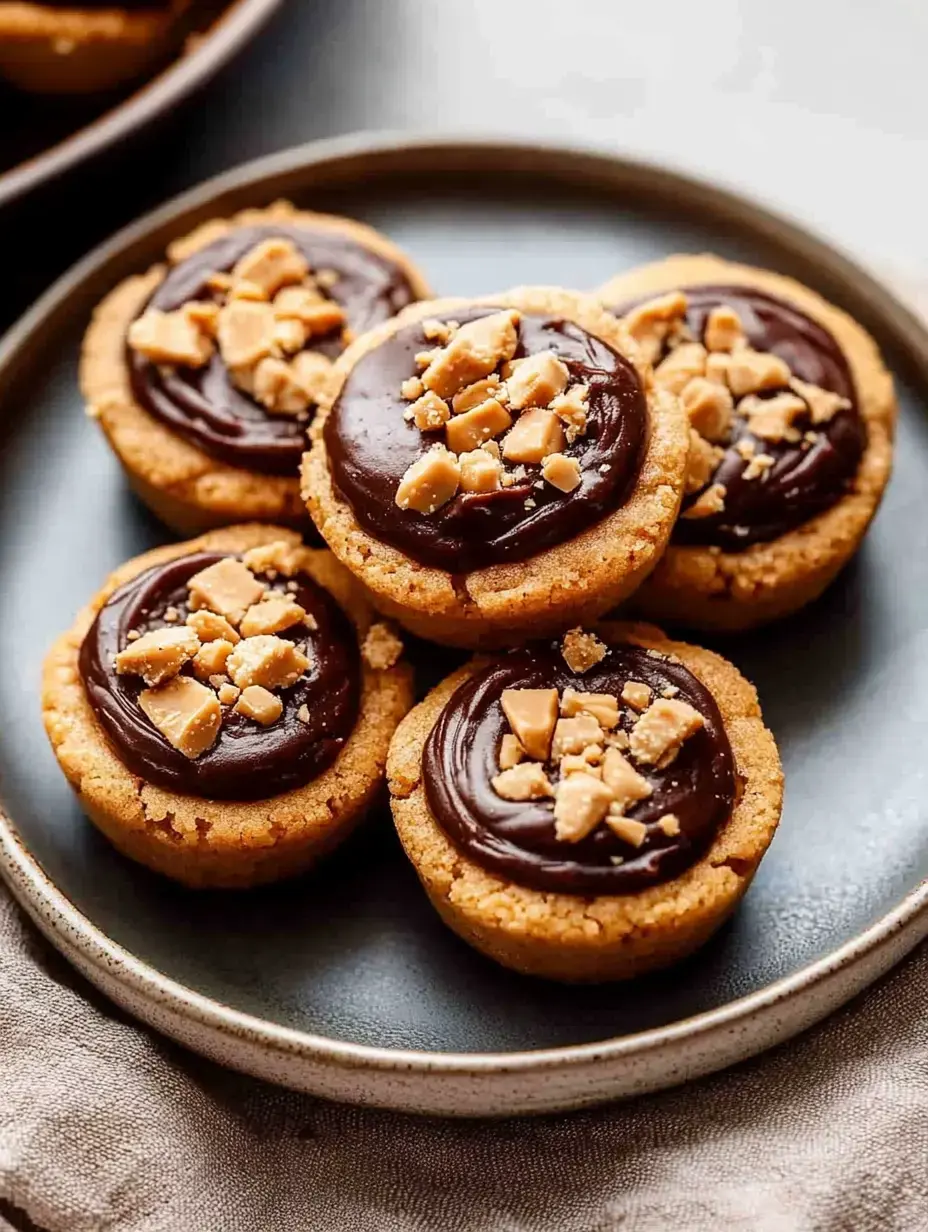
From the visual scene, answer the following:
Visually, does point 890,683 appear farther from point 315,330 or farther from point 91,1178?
point 91,1178

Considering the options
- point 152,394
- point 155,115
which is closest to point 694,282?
point 152,394

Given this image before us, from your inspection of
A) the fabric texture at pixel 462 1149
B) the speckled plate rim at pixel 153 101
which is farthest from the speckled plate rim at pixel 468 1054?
the speckled plate rim at pixel 153 101

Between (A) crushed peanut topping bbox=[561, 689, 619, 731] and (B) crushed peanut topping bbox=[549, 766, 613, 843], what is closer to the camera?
(B) crushed peanut topping bbox=[549, 766, 613, 843]

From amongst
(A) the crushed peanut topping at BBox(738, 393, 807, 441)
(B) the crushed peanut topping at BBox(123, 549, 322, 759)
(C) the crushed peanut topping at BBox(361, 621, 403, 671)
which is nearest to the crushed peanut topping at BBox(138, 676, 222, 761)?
(B) the crushed peanut topping at BBox(123, 549, 322, 759)

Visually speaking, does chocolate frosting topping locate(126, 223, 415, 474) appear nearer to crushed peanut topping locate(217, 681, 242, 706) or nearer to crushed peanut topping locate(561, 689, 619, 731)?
crushed peanut topping locate(217, 681, 242, 706)

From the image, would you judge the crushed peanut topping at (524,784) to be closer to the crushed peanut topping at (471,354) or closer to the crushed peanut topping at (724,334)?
the crushed peanut topping at (471,354)

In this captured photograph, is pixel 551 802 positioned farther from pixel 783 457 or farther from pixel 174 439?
pixel 174 439
